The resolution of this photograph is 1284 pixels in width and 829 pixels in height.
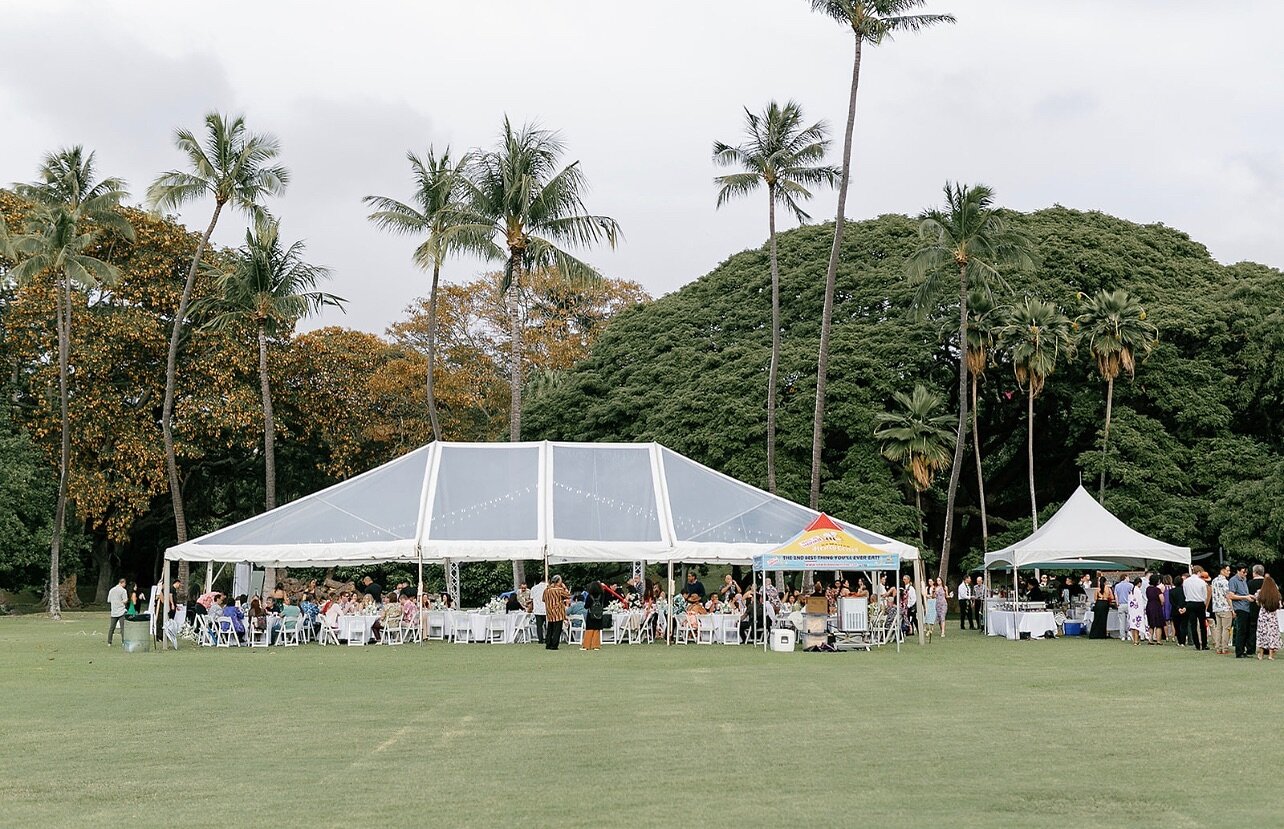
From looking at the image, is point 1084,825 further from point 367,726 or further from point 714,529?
point 714,529

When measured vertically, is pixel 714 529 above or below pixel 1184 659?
above

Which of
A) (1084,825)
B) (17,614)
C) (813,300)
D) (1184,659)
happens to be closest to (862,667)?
(1184,659)

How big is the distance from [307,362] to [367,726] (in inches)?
1274

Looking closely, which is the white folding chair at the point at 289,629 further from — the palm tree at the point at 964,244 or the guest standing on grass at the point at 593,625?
the palm tree at the point at 964,244

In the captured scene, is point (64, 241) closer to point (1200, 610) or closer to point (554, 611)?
point (554, 611)

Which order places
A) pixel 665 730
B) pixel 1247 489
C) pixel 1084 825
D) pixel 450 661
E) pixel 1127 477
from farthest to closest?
1. pixel 1127 477
2. pixel 1247 489
3. pixel 450 661
4. pixel 665 730
5. pixel 1084 825

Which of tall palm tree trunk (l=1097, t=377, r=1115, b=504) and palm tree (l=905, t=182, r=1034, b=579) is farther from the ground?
palm tree (l=905, t=182, r=1034, b=579)

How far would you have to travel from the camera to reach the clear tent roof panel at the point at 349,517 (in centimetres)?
2631

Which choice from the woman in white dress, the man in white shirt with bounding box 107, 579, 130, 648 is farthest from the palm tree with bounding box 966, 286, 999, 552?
the man in white shirt with bounding box 107, 579, 130, 648

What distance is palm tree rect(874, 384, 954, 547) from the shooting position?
3391cm

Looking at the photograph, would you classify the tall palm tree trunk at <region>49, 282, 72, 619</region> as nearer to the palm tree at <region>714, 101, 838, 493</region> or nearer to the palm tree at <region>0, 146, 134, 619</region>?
the palm tree at <region>0, 146, 134, 619</region>

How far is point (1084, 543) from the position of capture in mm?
28109

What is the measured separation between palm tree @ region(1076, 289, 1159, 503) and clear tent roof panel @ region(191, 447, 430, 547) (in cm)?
1707

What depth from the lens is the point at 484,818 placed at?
7570 mm
